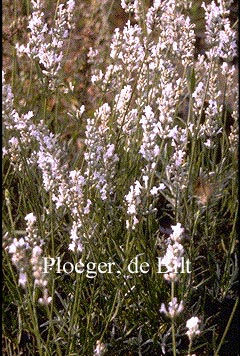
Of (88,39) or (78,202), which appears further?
(88,39)

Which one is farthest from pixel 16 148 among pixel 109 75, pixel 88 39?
pixel 88 39

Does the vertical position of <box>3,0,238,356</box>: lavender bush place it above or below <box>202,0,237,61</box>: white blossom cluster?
below

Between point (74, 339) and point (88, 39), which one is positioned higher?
point (88, 39)

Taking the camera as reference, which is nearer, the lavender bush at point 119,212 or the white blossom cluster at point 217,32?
the lavender bush at point 119,212

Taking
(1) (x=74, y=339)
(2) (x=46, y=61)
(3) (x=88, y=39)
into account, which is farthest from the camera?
(3) (x=88, y=39)

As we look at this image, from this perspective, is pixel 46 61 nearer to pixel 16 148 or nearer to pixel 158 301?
pixel 16 148

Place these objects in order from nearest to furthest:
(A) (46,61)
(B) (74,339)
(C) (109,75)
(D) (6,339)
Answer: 1. (B) (74,339)
2. (A) (46,61)
3. (D) (6,339)
4. (C) (109,75)

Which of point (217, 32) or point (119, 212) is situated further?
point (119, 212)

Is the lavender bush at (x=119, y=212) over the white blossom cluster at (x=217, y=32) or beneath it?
beneath

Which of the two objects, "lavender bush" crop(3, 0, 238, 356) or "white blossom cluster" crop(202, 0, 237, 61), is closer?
"lavender bush" crop(3, 0, 238, 356)

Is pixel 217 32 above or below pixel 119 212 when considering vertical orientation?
above

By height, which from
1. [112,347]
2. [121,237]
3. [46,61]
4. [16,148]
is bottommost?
[112,347]
